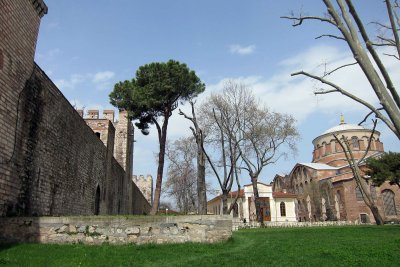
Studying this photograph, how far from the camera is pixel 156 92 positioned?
51.8 feet

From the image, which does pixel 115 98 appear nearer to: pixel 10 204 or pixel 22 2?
pixel 22 2

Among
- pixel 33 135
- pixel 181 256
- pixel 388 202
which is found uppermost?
pixel 33 135

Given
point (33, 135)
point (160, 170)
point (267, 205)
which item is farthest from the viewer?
point (267, 205)

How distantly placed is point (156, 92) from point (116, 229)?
8.69 meters

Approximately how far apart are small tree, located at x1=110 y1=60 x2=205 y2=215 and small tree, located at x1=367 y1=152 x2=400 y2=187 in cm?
1430

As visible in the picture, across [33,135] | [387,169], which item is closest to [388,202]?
[387,169]

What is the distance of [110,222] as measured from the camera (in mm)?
8188

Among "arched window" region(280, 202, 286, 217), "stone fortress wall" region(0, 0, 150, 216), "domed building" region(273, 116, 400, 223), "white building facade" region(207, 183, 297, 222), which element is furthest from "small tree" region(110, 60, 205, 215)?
"arched window" region(280, 202, 286, 217)

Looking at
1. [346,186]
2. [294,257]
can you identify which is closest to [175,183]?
[346,186]

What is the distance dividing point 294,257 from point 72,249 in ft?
14.6

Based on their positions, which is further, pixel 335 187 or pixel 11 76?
pixel 335 187

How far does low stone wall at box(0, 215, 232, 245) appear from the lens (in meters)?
7.73

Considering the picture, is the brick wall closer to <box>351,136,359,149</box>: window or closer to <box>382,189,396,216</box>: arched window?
<box>382,189,396,216</box>: arched window

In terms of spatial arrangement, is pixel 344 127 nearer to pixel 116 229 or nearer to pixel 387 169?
pixel 387 169
